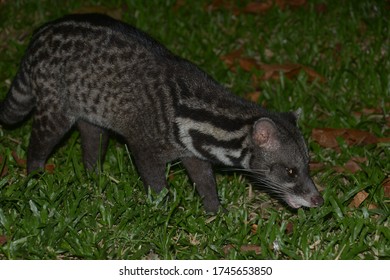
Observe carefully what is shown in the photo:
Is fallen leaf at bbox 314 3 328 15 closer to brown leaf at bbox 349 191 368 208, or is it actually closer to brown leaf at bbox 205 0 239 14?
brown leaf at bbox 205 0 239 14

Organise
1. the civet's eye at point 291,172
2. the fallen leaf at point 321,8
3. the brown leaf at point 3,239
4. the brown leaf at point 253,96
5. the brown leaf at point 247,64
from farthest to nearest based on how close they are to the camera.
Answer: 1. the fallen leaf at point 321,8
2. the brown leaf at point 247,64
3. the brown leaf at point 253,96
4. the civet's eye at point 291,172
5. the brown leaf at point 3,239

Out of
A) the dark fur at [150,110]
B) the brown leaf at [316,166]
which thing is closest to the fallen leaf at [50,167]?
the dark fur at [150,110]

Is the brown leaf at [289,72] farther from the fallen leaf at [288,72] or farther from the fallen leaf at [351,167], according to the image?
the fallen leaf at [351,167]

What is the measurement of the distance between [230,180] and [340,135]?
4.67 feet

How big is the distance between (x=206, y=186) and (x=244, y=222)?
66cm

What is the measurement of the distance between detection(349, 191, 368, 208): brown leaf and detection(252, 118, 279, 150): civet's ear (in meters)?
1.05

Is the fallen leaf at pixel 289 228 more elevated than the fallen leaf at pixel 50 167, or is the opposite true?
the fallen leaf at pixel 289 228

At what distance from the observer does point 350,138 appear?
8.23 meters

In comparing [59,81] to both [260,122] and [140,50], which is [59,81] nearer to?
[140,50]

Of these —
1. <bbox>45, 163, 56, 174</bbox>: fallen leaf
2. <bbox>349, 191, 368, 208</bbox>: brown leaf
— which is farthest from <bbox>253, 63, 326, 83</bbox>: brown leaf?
<bbox>45, 163, 56, 174</bbox>: fallen leaf

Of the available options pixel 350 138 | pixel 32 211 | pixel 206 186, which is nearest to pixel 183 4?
pixel 350 138

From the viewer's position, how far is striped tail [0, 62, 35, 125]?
24.8ft

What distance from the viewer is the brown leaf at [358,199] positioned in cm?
698

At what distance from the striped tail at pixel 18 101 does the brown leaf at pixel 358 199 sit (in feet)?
10.8
